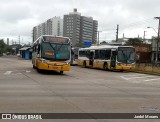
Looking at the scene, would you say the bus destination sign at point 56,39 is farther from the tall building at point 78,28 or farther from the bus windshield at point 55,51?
the tall building at point 78,28

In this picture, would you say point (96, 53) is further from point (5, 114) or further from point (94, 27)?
point (94, 27)

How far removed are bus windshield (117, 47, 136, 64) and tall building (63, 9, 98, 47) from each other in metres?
71.4

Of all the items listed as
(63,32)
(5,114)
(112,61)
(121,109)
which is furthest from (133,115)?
(63,32)

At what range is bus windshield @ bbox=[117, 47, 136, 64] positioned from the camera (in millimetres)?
37812

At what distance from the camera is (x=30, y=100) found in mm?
11875

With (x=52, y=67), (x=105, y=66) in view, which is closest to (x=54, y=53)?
(x=52, y=67)

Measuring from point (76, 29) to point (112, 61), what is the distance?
79264 millimetres

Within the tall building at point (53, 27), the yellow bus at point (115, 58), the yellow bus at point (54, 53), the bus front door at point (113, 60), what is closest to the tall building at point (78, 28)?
the tall building at point (53, 27)

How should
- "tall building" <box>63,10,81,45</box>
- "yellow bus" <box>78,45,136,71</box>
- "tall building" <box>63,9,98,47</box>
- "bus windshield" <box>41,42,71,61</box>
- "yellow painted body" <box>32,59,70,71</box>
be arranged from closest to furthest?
"yellow painted body" <box>32,59,70,71</box> → "bus windshield" <box>41,42,71,61</box> → "yellow bus" <box>78,45,136,71</box> → "tall building" <box>63,10,81,45</box> → "tall building" <box>63,9,98,47</box>

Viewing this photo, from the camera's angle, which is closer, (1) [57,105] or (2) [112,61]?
(1) [57,105]

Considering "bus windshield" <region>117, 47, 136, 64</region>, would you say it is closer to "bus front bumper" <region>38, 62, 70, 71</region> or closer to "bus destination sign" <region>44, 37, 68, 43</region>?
"bus destination sign" <region>44, 37, 68, 43</region>

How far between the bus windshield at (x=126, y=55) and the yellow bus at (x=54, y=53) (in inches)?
412

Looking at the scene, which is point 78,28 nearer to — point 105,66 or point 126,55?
point 105,66

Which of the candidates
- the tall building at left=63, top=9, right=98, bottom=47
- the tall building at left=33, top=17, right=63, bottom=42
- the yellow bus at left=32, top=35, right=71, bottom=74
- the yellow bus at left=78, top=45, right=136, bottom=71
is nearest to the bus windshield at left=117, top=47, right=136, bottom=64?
the yellow bus at left=78, top=45, right=136, bottom=71
